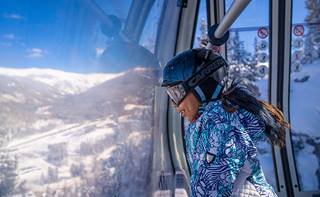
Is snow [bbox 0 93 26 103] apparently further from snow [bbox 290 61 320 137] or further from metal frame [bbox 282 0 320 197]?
snow [bbox 290 61 320 137]

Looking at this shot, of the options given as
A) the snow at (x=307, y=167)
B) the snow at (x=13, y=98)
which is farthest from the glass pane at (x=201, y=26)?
the snow at (x=13, y=98)

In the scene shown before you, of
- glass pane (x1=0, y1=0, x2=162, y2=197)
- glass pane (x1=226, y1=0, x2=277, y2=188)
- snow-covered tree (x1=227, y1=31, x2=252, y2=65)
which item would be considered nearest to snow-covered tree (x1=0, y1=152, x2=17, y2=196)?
glass pane (x1=0, y1=0, x2=162, y2=197)

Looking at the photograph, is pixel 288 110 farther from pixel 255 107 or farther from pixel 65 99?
pixel 255 107

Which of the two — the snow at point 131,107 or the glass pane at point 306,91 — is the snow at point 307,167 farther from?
the snow at point 131,107

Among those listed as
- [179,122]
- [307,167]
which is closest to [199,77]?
[179,122]

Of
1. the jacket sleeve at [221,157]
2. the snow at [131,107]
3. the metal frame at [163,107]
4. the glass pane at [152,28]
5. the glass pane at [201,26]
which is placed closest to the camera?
the jacket sleeve at [221,157]

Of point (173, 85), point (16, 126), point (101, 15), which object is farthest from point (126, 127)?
point (173, 85)

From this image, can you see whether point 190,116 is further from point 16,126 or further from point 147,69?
point 147,69
